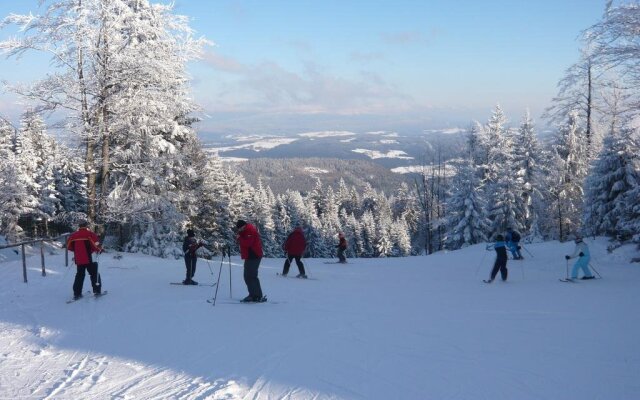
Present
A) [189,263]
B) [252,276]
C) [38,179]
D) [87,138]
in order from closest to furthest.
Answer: [252,276]
[189,263]
[87,138]
[38,179]

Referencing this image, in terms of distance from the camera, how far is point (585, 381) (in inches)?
253

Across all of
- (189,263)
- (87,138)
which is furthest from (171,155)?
(189,263)

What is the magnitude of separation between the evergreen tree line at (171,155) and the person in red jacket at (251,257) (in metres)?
7.46

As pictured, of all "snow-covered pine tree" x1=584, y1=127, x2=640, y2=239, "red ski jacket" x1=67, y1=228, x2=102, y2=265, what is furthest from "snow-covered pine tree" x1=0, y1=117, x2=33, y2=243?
→ "snow-covered pine tree" x1=584, y1=127, x2=640, y2=239

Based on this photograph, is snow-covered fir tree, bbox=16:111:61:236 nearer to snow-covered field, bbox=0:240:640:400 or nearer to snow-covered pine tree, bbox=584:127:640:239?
snow-covered field, bbox=0:240:640:400

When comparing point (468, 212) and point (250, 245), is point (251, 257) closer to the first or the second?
point (250, 245)

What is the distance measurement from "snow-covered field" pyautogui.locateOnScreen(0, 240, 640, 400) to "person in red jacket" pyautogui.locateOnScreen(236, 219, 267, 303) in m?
0.41

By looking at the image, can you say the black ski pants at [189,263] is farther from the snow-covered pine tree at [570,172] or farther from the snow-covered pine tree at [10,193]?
the snow-covered pine tree at [570,172]

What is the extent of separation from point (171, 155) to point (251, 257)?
12110 mm

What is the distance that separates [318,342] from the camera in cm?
802

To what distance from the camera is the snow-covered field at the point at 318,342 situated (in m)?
6.14

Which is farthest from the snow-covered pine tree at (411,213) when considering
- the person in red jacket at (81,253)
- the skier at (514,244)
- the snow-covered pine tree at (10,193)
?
the person in red jacket at (81,253)

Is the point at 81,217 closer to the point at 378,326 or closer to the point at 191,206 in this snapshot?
the point at 191,206

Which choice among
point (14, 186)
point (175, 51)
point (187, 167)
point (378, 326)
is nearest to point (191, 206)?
point (187, 167)
